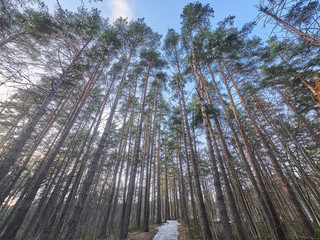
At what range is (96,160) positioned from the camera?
5.46 m

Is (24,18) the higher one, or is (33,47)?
(24,18)

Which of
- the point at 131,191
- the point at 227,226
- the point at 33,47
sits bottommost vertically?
the point at 227,226

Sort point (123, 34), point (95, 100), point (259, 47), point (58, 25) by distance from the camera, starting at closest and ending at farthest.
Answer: point (58, 25) < point (259, 47) < point (123, 34) < point (95, 100)

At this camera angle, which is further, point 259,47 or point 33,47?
point 259,47

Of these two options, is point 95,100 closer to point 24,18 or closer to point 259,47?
point 24,18

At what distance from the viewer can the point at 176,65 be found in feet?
35.6

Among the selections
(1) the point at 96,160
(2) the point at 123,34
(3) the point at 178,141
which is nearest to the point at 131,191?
(1) the point at 96,160

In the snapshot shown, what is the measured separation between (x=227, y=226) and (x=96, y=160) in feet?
17.4

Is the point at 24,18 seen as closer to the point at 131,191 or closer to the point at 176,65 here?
the point at 176,65

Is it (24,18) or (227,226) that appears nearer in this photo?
(227,226)

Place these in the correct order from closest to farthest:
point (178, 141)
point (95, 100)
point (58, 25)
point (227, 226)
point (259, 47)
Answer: point (227, 226), point (58, 25), point (259, 47), point (95, 100), point (178, 141)

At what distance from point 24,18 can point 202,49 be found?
10.9m

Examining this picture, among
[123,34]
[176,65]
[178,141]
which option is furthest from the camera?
[178,141]

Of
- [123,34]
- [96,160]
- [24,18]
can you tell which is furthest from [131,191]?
[24,18]
